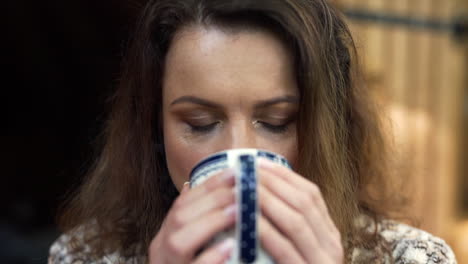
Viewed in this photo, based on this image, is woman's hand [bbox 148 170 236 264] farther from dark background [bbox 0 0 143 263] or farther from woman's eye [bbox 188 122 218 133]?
dark background [bbox 0 0 143 263]

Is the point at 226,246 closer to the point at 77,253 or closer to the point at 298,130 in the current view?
the point at 298,130

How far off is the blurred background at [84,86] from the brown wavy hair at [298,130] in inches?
29.8

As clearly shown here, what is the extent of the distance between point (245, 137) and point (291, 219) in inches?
7.9

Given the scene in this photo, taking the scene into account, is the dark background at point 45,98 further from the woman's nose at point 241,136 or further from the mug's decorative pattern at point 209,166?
the mug's decorative pattern at point 209,166

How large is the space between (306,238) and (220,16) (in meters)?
0.39

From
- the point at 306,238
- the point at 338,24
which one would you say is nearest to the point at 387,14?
the point at 338,24

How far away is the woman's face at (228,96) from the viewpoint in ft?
2.58

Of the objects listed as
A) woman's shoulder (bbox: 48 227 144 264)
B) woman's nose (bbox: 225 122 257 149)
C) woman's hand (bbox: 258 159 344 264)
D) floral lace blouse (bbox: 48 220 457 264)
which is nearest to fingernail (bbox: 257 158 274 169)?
woman's hand (bbox: 258 159 344 264)

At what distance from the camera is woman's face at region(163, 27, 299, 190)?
31.0 inches

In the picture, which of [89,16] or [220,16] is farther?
[89,16]

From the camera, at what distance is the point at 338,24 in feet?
3.10

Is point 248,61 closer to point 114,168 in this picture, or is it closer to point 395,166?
point 114,168

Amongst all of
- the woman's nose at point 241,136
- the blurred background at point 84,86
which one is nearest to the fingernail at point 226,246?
the woman's nose at point 241,136

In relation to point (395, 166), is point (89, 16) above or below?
above
